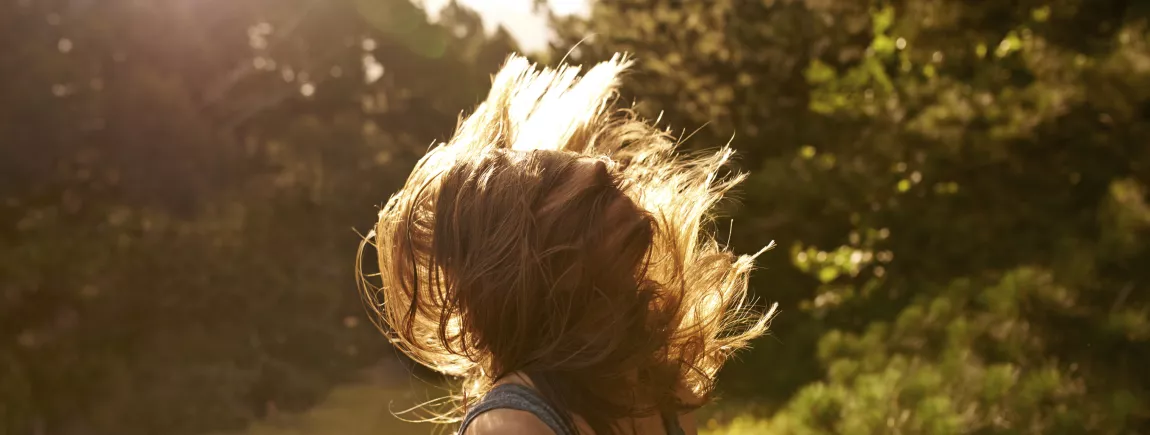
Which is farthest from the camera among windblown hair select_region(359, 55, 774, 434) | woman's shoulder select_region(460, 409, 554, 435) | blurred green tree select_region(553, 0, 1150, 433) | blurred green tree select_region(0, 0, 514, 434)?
blurred green tree select_region(0, 0, 514, 434)

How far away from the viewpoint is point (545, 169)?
163 cm

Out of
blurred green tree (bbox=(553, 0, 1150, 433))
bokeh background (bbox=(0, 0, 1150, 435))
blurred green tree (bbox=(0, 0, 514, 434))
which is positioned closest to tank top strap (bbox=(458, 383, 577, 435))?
bokeh background (bbox=(0, 0, 1150, 435))

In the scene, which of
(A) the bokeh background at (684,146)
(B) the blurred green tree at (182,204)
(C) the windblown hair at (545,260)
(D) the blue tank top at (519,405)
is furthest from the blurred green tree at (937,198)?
(B) the blurred green tree at (182,204)

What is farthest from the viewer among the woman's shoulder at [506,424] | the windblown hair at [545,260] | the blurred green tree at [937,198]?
the blurred green tree at [937,198]

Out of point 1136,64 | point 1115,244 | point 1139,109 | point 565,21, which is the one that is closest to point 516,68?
point 1115,244

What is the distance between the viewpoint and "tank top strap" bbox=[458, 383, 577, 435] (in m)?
1.39

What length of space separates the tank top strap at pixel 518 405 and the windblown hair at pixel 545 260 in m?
0.10

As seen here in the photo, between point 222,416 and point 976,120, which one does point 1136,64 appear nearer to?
point 976,120

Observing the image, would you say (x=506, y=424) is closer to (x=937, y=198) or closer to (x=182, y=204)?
(x=937, y=198)

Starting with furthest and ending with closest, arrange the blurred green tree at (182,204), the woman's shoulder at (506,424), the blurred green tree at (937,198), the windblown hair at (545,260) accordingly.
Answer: the blurred green tree at (182,204)
the blurred green tree at (937,198)
the windblown hair at (545,260)
the woman's shoulder at (506,424)

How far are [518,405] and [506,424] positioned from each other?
44 mm

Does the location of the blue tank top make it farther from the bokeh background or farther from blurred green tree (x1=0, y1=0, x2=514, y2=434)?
blurred green tree (x1=0, y1=0, x2=514, y2=434)

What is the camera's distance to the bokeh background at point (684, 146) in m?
6.12

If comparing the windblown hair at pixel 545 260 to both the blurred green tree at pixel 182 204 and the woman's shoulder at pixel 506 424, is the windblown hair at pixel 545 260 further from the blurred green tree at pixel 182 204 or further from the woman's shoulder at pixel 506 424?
the blurred green tree at pixel 182 204
